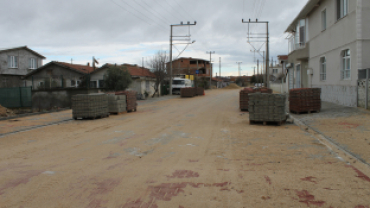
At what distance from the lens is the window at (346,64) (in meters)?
16.3

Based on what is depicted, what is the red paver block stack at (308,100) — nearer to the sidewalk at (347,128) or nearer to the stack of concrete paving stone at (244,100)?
the sidewalk at (347,128)

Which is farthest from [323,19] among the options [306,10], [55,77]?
[55,77]

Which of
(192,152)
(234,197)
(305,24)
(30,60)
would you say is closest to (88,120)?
(192,152)

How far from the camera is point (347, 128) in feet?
33.1

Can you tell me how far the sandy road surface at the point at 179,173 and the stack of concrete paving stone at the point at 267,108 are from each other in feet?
7.19

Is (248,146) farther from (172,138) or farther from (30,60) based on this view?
(30,60)

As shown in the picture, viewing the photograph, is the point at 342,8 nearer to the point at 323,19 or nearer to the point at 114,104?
the point at 323,19

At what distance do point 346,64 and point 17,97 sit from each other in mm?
21715

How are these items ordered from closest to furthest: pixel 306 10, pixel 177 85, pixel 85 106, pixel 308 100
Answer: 1. pixel 308 100
2. pixel 85 106
3. pixel 306 10
4. pixel 177 85

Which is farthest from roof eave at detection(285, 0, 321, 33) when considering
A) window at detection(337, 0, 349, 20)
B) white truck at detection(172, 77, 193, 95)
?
white truck at detection(172, 77, 193, 95)

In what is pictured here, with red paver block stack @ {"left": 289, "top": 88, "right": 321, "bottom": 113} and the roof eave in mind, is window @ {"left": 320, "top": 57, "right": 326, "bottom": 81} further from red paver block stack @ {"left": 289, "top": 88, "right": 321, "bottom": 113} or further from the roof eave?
red paver block stack @ {"left": 289, "top": 88, "right": 321, "bottom": 113}

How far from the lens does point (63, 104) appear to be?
23.2 metres

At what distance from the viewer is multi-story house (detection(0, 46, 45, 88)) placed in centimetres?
3575

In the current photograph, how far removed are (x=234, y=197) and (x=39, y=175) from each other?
3.76m
